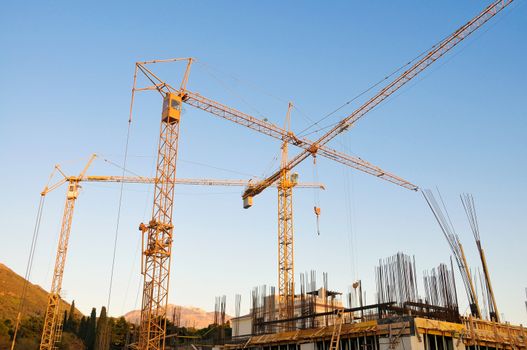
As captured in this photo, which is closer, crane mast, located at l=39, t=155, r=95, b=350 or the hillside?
crane mast, located at l=39, t=155, r=95, b=350

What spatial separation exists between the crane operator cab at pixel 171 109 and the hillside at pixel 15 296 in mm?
95749

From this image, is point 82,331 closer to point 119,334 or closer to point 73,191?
point 119,334

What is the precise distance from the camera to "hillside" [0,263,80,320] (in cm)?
12925

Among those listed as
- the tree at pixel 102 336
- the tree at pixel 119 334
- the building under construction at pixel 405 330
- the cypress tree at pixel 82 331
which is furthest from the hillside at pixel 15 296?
the building under construction at pixel 405 330

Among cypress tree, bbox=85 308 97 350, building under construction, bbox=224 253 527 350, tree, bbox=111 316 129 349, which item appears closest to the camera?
building under construction, bbox=224 253 527 350

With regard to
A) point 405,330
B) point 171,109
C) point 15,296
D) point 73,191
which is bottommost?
point 405,330

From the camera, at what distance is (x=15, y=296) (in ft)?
477

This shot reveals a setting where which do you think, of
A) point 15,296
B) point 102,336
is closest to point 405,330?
point 102,336

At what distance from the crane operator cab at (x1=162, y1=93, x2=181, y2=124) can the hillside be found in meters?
95.7

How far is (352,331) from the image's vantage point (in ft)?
95.3

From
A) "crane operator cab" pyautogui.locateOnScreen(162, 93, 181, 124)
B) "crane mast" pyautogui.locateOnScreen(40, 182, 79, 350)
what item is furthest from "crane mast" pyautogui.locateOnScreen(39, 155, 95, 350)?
"crane operator cab" pyautogui.locateOnScreen(162, 93, 181, 124)

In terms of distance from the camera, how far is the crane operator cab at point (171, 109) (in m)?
46.8

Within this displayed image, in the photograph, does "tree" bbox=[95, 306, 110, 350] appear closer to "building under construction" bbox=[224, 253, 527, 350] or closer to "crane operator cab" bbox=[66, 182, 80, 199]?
"crane operator cab" bbox=[66, 182, 80, 199]

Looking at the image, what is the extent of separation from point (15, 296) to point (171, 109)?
409ft
